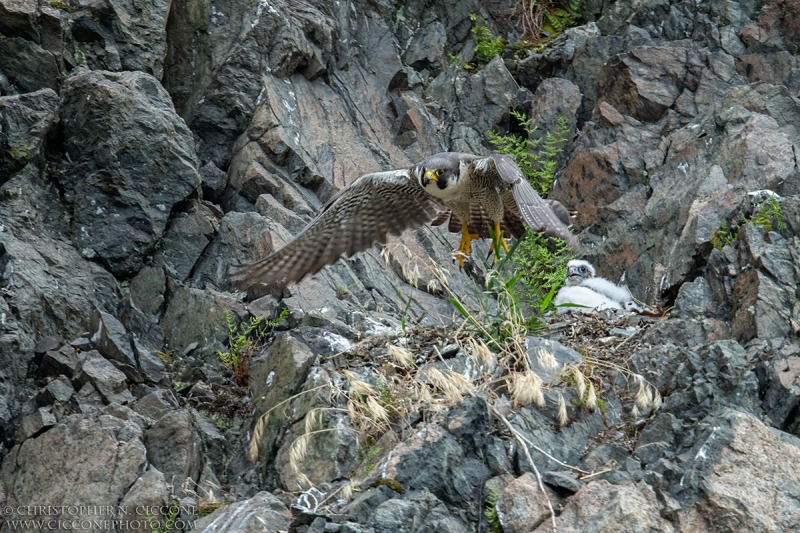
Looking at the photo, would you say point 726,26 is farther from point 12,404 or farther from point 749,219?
point 12,404

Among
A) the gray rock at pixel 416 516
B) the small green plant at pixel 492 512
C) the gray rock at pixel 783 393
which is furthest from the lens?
the gray rock at pixel 783 393

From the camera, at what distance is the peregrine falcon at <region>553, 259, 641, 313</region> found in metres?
8.20

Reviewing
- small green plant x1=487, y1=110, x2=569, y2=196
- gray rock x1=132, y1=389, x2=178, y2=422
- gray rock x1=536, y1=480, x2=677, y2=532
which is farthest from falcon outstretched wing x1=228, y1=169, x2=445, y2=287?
gray rock x1=536, y1=480, x2=677, y2=532

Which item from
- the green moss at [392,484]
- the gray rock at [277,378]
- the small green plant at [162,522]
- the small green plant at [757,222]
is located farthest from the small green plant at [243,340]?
the small green plant at [757,222]

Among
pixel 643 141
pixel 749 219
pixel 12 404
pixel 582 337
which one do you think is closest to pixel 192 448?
pixel 12 404

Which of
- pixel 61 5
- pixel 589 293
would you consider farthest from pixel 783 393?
pixel 61 5

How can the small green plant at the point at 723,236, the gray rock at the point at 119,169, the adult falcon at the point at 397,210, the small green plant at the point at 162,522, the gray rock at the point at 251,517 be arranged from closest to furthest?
the gray rock at the point at 251,517, the small green plant at the point at 162,522, the adult falcon at the point at 397,210, the small green plant at the point at 723,236, the gray rock at the point at 119,169

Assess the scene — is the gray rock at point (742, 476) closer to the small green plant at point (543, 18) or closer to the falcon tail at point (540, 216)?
the falcon tail at point (540, 216)

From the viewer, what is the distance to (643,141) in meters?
10.4

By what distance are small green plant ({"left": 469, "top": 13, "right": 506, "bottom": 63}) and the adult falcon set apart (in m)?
3.78

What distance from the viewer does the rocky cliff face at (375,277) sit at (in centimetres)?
558

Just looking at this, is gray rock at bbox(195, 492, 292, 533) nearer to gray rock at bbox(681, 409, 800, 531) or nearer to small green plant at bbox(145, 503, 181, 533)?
small green plant at bbox(145, 503, 181, 533)

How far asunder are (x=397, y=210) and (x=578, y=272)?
1.75 metres

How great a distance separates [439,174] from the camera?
7.90m
